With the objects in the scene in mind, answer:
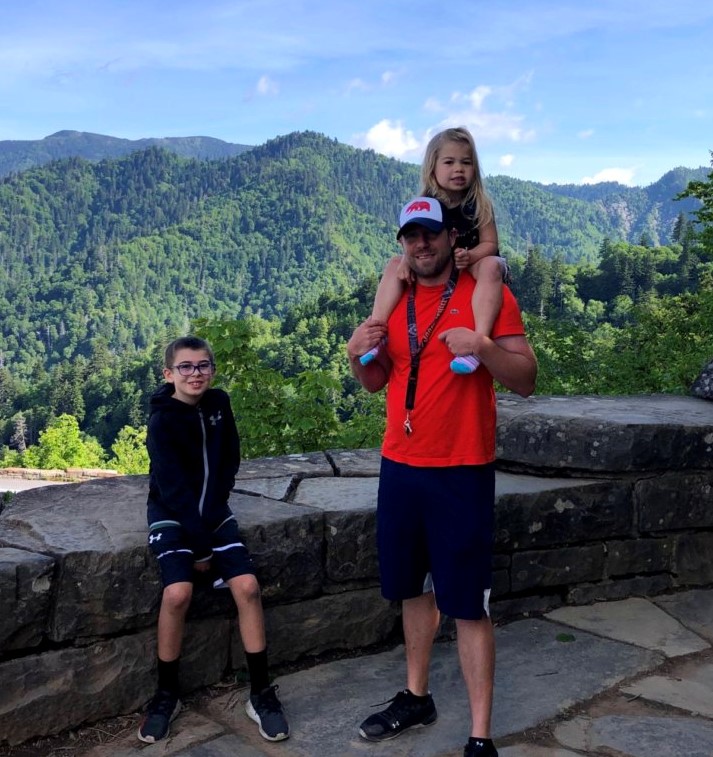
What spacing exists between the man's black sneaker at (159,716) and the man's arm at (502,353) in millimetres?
1405

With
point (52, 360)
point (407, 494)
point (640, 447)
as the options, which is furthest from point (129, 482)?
point (52, 360)

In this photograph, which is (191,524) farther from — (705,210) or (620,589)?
(705,210)

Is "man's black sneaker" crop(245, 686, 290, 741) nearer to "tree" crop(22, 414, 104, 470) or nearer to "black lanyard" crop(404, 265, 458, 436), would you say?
"black lanyard" crop(404, 265, 458, 436)

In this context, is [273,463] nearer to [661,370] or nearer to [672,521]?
[672,521]

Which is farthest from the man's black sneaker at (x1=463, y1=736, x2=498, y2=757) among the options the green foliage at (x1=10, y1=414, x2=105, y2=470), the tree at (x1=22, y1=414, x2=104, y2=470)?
the tree at (x1=22, y1=414, x2=104, y2=470)

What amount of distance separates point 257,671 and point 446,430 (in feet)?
3.34

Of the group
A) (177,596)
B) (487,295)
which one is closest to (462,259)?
(487,295)

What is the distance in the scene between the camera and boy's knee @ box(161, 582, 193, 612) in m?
2.67

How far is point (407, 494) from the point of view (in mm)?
2502

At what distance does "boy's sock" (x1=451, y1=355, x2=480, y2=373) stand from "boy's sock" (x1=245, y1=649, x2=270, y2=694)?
1.15 metres

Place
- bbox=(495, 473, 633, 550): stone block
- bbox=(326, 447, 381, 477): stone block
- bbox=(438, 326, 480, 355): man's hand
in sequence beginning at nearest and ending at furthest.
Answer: bbox=(438, 326, 480, 355): man's hand < bbox=(495, 473, 633, 550): stone block < bbox=(326, 447, 381, 477): stone block

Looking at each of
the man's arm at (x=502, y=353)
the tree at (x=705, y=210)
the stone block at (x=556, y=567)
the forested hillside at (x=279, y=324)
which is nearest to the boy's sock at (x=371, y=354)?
the man's arm at (x=502, y=353)

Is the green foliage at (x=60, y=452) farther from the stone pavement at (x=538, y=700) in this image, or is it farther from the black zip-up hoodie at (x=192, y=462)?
the black zip-up hoodie at (x=192, y=462)

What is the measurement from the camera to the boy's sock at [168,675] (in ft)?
9.00
